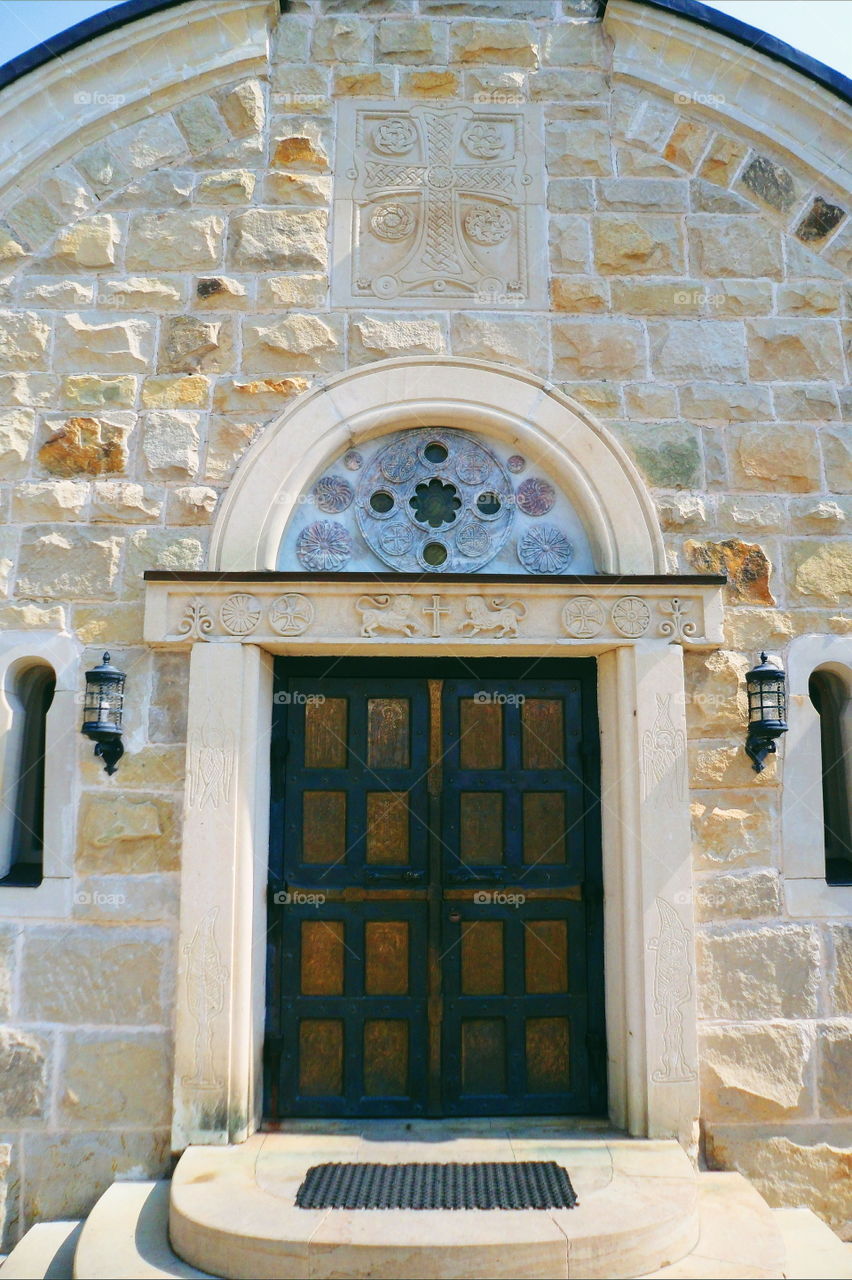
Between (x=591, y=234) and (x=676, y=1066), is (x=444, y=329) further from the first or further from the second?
(x=676, y=1066)

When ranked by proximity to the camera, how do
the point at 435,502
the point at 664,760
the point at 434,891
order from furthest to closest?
1. the point at 435,502
2. the point at 434,891
3. the point at 664,760

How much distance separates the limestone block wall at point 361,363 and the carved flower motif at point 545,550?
503 millimetres

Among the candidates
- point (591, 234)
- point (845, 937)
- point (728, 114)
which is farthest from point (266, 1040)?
point (728, 114)

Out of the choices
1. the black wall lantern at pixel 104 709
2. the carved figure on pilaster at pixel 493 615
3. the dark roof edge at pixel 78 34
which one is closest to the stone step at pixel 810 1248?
the carved figure on pilaster at pixel 493 615

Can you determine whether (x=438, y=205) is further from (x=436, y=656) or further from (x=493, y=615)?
(x=436, y=656)

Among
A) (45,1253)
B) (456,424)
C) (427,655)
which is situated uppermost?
(456,424)

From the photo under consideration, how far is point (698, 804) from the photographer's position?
14.2 feet

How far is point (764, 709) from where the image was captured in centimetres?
427

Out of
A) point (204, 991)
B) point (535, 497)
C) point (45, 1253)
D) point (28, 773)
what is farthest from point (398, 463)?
point (45, 1253)

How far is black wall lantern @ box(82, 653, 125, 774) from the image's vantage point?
4176mm

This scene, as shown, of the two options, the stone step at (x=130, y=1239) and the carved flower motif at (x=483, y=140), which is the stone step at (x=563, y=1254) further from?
the carved flower motif at (x=483, y=140)

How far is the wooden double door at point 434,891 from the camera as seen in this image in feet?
14.3

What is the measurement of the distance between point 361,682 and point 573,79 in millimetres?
3341

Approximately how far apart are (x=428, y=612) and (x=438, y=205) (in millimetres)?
2133
